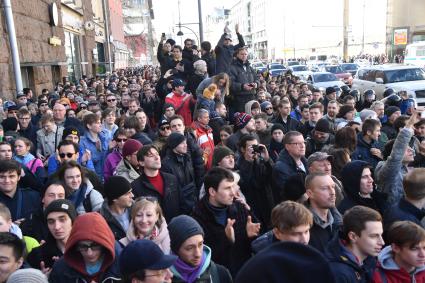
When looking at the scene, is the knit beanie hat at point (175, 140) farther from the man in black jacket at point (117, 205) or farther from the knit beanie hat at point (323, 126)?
the knit beanie hat at point (323, 126)

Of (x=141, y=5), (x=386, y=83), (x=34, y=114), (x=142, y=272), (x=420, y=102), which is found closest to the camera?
(x=142, y=272)

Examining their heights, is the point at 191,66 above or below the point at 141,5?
below

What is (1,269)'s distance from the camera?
3.27m

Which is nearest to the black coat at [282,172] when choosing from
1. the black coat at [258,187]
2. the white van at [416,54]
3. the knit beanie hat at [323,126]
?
the black coat at [258,187]

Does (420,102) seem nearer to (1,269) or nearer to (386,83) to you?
(386,83)

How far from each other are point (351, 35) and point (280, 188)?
80656 millimetres

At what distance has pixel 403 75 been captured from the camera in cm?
1872

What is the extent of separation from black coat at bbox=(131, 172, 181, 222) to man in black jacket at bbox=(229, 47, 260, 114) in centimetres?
659

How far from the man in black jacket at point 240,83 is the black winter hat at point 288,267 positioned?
10174mm

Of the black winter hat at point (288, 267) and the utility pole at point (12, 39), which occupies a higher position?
the utility pole at point (12, 39)

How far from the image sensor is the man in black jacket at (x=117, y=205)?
4.33 metres

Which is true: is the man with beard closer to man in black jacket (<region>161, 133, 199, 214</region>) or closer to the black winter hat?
man in black jacket (<region>161, 133, 199, 214</region>)

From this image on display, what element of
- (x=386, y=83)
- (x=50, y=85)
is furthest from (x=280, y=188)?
(x=50, y=85)

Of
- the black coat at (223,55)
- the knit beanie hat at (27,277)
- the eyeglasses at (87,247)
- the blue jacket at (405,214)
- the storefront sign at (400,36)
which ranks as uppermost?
the storefront sign at (400,36)
